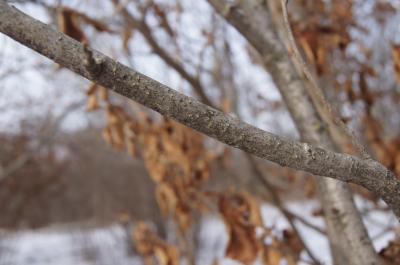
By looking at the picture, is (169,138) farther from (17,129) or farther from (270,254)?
(17,129)

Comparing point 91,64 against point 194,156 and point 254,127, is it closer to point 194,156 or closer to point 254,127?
point 254,127

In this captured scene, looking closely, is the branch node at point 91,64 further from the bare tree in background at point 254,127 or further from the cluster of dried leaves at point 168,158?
the cluster of dried leaves at point 168,158

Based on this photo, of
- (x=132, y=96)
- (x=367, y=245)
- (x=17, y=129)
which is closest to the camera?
(x=132, y=96)

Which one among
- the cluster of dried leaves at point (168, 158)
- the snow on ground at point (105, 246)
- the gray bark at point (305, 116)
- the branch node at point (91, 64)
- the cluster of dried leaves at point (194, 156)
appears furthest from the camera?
the snow on ground at point (105, 246)

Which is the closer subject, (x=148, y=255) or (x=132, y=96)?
(x=132, y=96)

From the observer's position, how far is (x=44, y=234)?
31.1 feet

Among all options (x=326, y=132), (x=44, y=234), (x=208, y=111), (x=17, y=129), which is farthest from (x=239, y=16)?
(x=44, y=234)

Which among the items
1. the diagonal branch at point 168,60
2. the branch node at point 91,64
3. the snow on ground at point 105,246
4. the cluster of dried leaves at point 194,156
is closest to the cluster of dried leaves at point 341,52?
the cluster of dried leaves at point 194,156

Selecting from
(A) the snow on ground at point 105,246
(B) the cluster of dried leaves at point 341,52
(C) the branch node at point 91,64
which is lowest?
(A) the snow on ground at point 105,246

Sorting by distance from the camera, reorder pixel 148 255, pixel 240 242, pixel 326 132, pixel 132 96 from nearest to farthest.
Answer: pixel 132 96 → pixel 326 132 → pixel 240 242 → pixel 148 255

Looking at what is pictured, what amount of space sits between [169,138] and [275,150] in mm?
1169

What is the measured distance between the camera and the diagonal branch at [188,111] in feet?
1.25

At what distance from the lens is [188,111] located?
408mm

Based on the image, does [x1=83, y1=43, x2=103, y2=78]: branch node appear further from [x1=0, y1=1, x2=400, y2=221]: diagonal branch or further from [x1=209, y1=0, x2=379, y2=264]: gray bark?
[x1=209, y1=0, x2=379, y2=264]: gray bark
